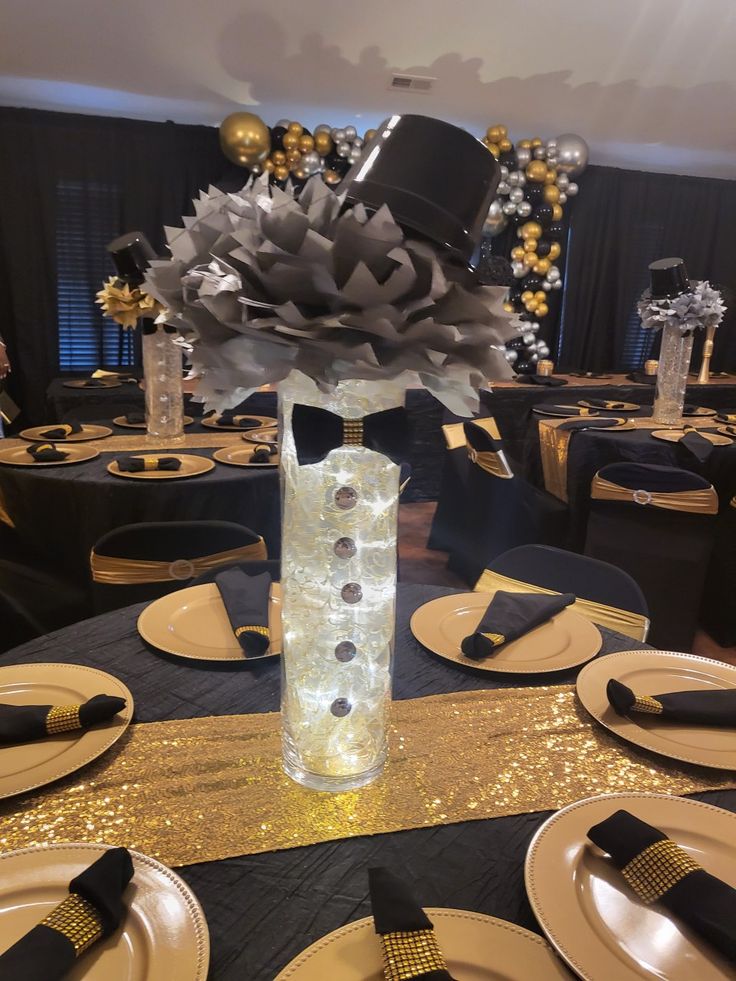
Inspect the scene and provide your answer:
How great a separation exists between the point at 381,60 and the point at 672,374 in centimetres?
304

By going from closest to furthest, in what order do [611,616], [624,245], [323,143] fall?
[611,616] < [323,143] < [624,245]

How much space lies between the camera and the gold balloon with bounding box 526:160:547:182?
5.40 m

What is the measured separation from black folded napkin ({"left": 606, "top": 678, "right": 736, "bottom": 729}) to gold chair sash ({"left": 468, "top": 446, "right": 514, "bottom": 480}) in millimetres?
2098

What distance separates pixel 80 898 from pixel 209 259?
1.77ft

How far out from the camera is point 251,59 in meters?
4.49

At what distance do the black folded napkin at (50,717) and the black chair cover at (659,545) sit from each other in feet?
6.60

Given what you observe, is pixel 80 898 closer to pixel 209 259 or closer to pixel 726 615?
pixel 209 259

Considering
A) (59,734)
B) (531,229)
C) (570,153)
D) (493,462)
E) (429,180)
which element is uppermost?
(570,153)

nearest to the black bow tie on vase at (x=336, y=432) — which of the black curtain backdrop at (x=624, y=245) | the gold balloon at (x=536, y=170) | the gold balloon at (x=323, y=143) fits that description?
the gold balloon at (x=323, y=143)

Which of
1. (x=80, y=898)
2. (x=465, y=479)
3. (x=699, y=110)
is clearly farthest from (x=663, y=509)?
(x=699, y=110)

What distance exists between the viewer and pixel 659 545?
7.98 feet

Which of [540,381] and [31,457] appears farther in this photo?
[540,381]
